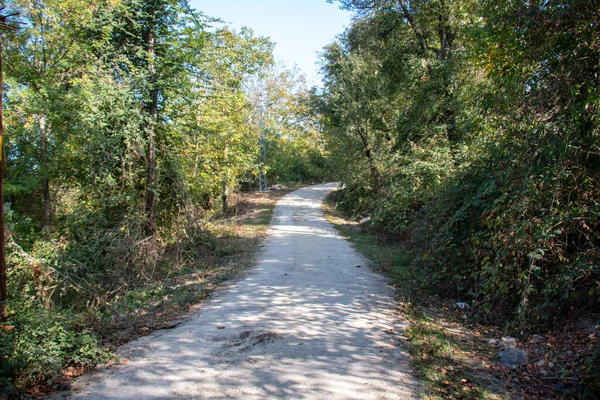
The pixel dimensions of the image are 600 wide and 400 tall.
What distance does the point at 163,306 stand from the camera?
6.96 m

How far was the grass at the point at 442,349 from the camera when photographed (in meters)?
3.87

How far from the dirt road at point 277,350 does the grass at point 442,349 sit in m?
0.23

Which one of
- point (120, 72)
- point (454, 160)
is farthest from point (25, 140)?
point (454, 160)

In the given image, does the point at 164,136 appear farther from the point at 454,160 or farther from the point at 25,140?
the point at 454,160

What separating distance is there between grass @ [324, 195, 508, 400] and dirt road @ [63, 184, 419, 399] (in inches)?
9.2

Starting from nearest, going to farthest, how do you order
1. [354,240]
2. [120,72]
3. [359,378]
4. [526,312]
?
[359,378]
[526,312]
[120,72]
[354,240]

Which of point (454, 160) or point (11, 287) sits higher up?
point (454, 160)

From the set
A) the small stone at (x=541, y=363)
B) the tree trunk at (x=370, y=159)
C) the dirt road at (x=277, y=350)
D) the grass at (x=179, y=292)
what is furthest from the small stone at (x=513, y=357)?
the tree trunk at (x=370, y=159)

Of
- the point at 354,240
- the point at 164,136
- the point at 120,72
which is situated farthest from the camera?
the point at 354,240

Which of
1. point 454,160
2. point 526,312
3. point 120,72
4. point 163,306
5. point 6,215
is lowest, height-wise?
point 163,306

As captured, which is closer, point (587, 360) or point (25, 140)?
point (587, 360)

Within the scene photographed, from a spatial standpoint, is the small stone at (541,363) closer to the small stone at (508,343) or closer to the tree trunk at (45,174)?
the small stone at (508,343)

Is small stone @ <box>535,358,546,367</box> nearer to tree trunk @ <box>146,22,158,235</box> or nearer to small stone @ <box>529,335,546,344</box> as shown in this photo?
small stone @ <box>529,335,546,344</box>

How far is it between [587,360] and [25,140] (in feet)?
57.8
